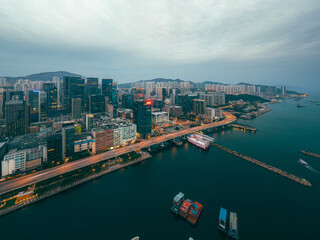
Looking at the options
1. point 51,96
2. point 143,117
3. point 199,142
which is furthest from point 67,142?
point 51,96

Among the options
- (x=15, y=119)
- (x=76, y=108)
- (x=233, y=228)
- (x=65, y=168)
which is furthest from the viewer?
(x=76, y=108)

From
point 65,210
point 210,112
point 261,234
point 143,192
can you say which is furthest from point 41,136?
point 210,112

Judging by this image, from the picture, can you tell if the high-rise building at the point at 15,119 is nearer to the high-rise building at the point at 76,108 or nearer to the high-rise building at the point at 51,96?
the high-rise building at the point at 76,108

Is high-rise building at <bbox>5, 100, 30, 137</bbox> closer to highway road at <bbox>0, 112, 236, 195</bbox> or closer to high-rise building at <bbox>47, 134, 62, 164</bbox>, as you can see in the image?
high-rise building at <bbox>47, 134, 62, 164</bbox>

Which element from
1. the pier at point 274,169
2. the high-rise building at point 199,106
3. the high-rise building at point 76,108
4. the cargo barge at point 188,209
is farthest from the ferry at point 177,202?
the high-rise building at point 199,106

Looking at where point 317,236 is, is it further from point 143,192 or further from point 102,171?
point 102,171

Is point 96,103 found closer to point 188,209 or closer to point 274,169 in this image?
point 188,209
